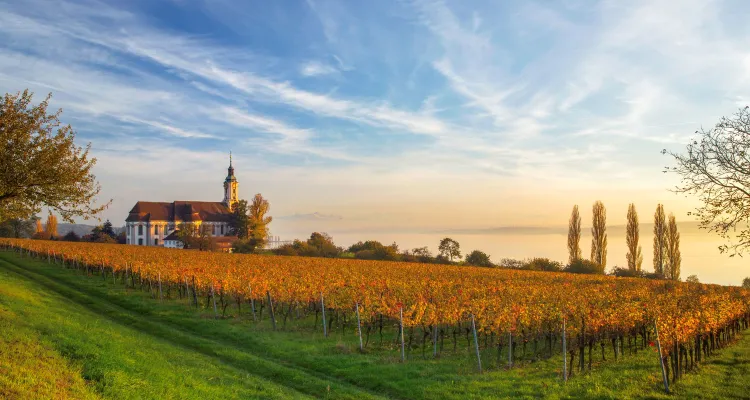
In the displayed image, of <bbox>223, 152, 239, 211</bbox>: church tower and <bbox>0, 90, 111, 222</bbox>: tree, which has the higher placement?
<bbox>223, 152, 239, 211</bbox>: church tower

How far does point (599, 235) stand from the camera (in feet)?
224

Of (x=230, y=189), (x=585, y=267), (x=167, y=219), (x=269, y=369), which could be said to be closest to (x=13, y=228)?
(x=167, y=219)

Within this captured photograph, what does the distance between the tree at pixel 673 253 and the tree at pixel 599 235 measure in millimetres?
7505

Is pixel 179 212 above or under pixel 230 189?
under

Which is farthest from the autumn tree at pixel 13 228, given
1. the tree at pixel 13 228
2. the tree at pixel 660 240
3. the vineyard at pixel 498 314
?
the tree at pixel 660 240

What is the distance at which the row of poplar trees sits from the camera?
63.2m

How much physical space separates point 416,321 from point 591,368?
22.0ft

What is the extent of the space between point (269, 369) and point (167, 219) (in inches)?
5083

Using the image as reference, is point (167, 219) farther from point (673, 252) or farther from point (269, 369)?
point (269, 369)

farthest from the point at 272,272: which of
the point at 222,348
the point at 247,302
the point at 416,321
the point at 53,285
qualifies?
the point at 416,321

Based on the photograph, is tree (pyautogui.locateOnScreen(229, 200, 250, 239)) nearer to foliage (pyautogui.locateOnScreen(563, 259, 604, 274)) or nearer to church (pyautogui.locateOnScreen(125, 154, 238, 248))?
church (pyautogui.locateOnScreen(125, 154, 238, 248))

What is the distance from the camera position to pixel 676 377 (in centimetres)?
1633

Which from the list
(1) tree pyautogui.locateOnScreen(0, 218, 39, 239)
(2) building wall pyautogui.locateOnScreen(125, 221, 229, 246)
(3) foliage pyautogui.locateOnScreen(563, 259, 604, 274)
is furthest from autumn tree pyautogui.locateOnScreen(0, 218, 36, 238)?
(3) foliage pyautogui.locateOnScreen(563, 259, 604, 274)

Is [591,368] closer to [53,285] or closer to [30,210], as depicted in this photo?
[30,210]
